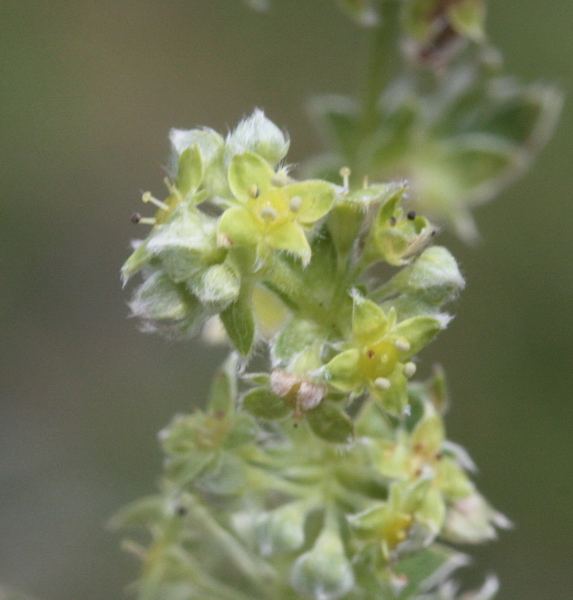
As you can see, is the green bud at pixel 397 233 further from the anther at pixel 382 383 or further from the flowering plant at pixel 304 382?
the anther at pixel 382 383

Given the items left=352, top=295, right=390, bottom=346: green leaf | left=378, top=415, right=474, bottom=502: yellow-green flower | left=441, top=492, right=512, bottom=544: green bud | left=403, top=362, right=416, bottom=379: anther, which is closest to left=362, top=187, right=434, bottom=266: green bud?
left=352, top=295, right=390, bottom=346: green leaf

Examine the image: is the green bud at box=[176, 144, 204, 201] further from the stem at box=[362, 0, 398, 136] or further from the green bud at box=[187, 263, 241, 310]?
the stem at box=[362, 0, 398, 136]

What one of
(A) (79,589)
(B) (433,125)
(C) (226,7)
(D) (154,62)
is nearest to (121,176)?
(D) (154,62)

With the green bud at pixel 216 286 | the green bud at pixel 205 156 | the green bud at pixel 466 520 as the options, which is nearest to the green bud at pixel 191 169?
the green bud at pixel 205 156

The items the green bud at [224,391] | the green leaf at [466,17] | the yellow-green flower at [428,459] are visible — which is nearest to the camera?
the yellow-green flower at [428,459]

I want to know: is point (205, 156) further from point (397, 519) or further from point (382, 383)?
point (397, 519)

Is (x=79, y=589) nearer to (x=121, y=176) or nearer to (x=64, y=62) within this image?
(x=121, y=176)
